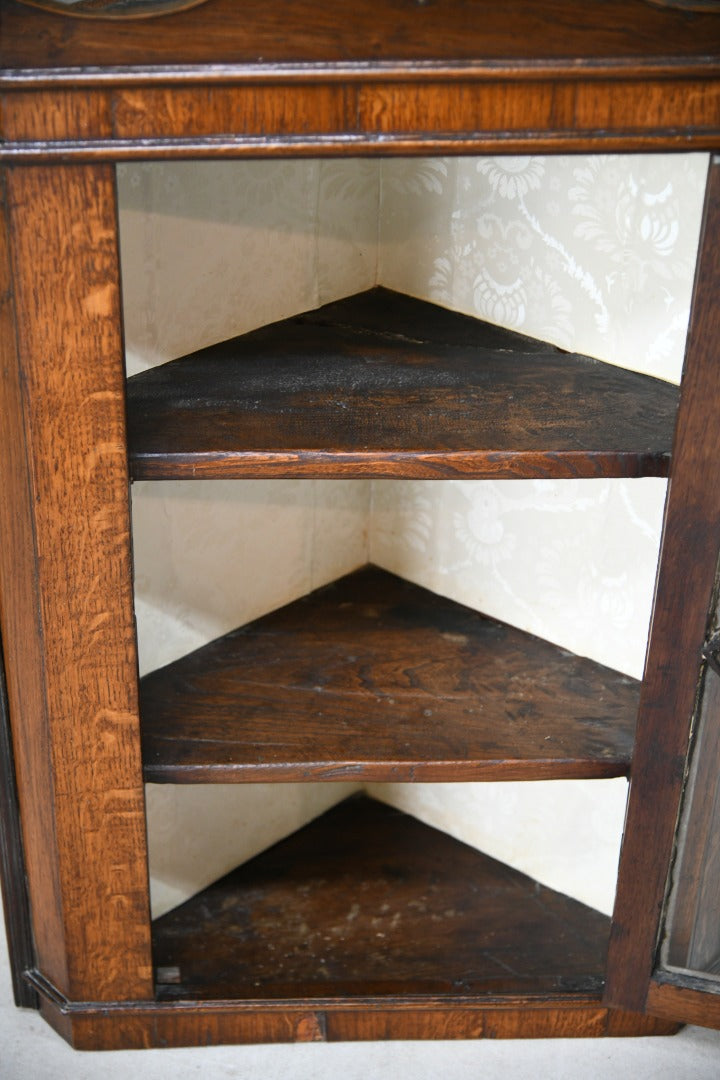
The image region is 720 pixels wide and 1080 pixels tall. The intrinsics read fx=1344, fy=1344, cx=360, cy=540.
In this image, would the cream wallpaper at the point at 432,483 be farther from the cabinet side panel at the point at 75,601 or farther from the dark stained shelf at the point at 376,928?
the cabinet side panel at the point at 75,601

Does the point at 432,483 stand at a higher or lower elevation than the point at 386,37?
lower

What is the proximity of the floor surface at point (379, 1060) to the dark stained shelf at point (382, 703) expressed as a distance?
406 mm

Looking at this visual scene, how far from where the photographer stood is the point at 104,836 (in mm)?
1551

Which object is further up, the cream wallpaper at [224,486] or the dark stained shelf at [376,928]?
the cream wallpaper at [224,486]

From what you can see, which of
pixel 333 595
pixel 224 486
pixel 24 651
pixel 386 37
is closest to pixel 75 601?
pixel 24 651

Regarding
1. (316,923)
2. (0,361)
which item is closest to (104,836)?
(316,923)

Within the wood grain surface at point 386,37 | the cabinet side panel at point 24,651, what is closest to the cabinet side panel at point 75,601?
the cabinet side panel at point 24,651

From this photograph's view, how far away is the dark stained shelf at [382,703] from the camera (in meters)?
1.55

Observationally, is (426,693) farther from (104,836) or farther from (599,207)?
(599,207)

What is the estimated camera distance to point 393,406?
4.85ft

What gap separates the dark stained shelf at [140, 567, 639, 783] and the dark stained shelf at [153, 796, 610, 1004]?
342mm

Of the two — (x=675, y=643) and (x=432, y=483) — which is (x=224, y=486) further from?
(x=675, y=643)

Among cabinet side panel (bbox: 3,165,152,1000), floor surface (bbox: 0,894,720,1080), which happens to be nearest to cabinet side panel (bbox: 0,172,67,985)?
cabinet side panel (bbox: 3,165,152,1000)

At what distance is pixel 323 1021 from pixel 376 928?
16cm
